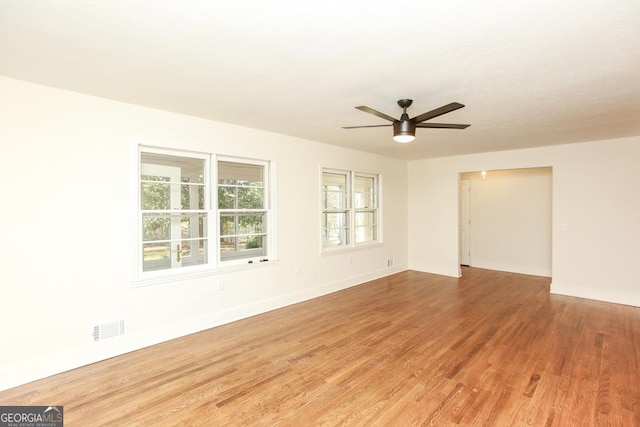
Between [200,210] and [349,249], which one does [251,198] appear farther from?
[349,249]

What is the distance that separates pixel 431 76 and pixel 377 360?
2618 mm

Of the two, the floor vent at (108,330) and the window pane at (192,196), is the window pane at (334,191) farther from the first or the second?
the floor vent at (108,330)

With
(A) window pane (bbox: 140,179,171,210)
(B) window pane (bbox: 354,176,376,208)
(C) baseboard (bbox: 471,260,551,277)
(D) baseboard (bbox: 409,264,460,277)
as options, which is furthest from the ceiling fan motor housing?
(C) baseboard (bbox: 471,260,551,277)

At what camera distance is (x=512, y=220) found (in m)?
7.03

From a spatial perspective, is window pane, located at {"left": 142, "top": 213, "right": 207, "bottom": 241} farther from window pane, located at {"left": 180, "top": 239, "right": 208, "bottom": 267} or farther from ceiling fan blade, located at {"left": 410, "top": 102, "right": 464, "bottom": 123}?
ceiling fan blade, located at {"left": 410, "top": 102, "right": 464, "bottom": 123}

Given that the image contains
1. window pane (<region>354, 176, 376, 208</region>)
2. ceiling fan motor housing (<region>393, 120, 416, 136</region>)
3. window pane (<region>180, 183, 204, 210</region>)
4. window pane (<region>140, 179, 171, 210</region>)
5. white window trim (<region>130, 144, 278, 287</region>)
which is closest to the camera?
ceiling fan motor housing (<region>393, 120, 416, 136</region>)

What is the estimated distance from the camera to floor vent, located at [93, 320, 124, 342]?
3066 mm

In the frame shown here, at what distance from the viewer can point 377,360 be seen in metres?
3.05

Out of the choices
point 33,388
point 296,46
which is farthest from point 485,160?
point 33,388

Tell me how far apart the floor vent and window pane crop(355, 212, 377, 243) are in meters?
4.18

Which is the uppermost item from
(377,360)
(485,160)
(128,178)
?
(485,160)

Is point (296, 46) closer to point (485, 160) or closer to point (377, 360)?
point (377, 360)

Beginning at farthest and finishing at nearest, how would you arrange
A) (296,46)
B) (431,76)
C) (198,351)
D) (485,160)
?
(485,160) → (198,351) → (431,76) → (296,46)

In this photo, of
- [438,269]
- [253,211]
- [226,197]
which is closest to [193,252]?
[226,197]
